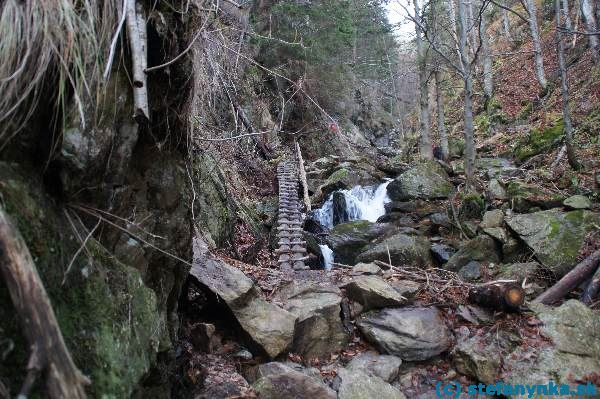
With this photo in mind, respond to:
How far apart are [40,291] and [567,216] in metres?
7.41

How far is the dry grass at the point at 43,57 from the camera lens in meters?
1.59

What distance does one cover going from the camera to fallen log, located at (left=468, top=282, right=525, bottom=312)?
14.8 feet

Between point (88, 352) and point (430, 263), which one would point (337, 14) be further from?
point (88, 352)

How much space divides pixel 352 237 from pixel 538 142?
21.1 ft

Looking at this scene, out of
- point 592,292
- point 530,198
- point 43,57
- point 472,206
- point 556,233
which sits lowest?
point 592,292

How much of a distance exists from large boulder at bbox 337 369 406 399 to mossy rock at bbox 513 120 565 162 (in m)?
9.41

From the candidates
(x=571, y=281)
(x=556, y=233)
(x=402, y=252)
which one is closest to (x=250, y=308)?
(x=571, y=281)

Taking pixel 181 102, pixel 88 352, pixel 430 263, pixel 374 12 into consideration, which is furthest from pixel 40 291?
pixel 374 12

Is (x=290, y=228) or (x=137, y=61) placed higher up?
(x=137, y=61)

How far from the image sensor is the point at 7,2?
5.23 feet

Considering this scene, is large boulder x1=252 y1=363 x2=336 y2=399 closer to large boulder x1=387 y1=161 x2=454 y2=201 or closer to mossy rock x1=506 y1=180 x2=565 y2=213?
mossy rock x1=506 y1=180 x2=565 y2=213

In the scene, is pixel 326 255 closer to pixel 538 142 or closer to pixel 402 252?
pixel 402 252

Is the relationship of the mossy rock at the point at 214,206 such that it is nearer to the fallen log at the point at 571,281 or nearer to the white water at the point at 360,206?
the white water at the point at 360,206

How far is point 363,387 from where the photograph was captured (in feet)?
12.3
